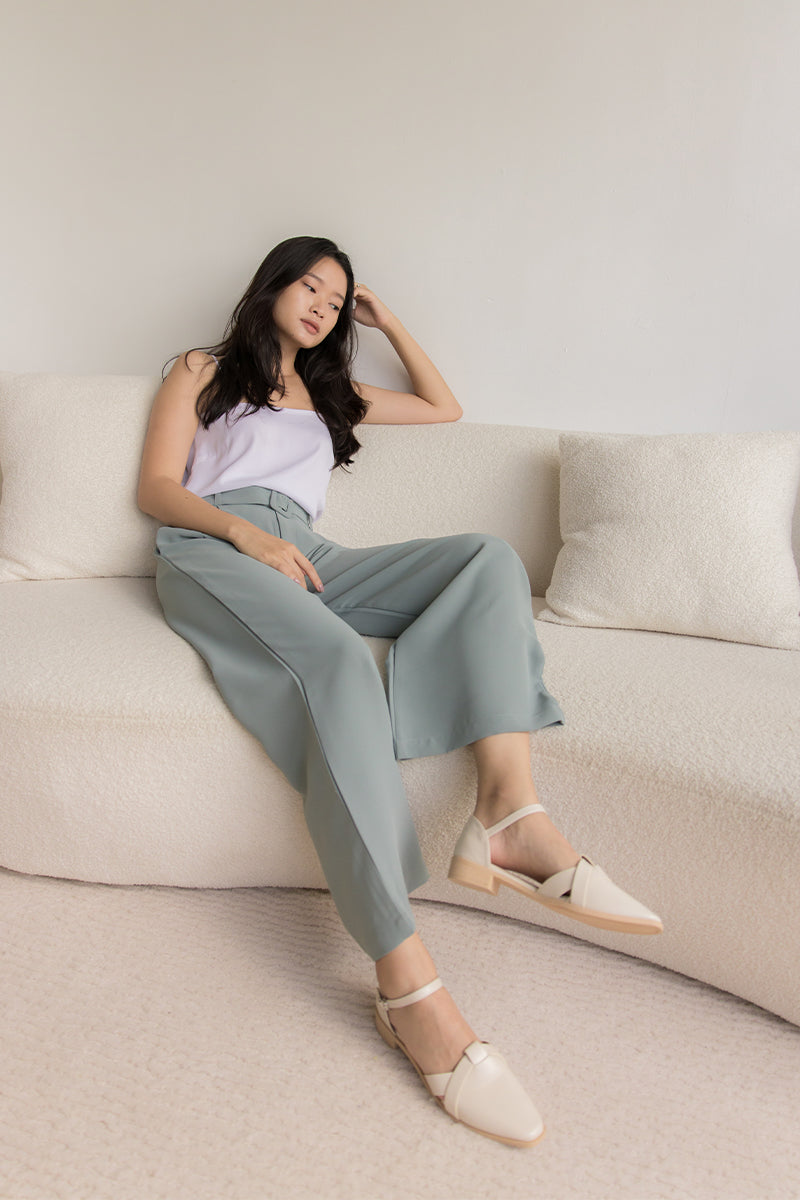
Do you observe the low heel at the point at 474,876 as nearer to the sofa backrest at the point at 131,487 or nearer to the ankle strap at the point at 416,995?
the ankle strap at the point at 416,995

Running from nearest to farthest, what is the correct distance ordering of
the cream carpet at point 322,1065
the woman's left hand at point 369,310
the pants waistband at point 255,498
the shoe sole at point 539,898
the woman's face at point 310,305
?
the cream carpet at point 322,1065, the shoe sole at point 539,898, the pants waistband at point 255,498, the woman's face at point 310,305, the woman's left hand at point 369,310

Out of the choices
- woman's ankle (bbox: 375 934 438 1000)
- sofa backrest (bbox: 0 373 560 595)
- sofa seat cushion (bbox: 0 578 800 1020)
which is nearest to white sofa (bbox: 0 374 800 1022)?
sofa seat cushion (bbox: 0 578 800 1020)

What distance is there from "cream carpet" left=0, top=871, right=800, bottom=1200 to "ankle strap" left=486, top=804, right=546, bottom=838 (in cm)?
25

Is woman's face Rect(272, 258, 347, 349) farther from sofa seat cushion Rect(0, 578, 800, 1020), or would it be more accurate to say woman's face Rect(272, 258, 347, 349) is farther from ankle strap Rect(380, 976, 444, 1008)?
ankle strap Rect(380, 976, 444, 1008)

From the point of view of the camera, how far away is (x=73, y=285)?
2242mm

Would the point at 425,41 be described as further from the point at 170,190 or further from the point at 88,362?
the point at 88,362

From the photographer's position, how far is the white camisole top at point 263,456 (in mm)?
1642

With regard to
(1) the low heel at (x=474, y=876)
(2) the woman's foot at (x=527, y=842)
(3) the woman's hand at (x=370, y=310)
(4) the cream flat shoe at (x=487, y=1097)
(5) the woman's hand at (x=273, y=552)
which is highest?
(3) the woman's hand at (x=370, y=310)

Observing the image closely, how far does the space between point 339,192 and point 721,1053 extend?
1947mm

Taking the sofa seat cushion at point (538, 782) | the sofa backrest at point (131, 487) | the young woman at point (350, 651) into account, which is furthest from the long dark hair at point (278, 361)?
the sofa seat cushion at point (538, 782)

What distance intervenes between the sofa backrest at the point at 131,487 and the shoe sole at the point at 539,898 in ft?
2.82

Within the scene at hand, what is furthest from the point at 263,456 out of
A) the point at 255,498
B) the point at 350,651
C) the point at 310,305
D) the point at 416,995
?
the point at 416,995

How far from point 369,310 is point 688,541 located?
0.93 m

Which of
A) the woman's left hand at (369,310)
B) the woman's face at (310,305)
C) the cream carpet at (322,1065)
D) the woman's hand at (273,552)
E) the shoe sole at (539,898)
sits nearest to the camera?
the cream carpet at (322,1065)
